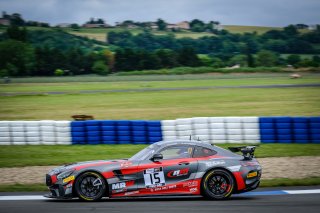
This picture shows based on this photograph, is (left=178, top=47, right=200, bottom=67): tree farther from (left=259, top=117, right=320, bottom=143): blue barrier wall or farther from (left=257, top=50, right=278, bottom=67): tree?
(left=259, top=117, right=320, bottom=143): blue barrier wall

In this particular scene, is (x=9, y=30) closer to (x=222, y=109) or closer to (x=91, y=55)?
(x=91, y=55)

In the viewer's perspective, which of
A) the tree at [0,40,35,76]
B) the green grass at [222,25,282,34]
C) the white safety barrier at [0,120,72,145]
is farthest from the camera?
the green grass at [222,25,282,34]

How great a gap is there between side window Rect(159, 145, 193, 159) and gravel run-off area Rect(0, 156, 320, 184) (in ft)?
12.4

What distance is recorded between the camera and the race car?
394 inches

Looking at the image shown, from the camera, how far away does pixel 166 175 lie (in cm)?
1009

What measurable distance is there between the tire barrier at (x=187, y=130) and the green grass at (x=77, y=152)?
37cm

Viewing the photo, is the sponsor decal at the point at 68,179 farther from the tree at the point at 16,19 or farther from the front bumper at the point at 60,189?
the tree at the point at 16,19

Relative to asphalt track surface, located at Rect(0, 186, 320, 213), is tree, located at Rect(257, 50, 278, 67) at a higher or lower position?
higher

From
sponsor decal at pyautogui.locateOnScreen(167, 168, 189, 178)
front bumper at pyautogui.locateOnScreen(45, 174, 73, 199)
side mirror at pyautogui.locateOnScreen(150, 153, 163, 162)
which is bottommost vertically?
front bumper at pyautogui.locateOnScreen(45, 174, 73, 199)

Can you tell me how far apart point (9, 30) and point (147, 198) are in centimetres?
9629

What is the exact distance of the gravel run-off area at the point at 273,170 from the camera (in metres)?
13.5

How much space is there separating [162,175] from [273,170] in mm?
5204

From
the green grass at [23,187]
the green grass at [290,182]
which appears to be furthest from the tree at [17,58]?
the green grass at [290,182]

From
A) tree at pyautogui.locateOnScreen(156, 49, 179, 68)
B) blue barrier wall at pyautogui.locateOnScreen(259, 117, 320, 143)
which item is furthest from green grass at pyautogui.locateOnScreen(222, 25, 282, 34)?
blue barrier wall at pyautogui.locateOnScreen(259, 117, 320, 143)
